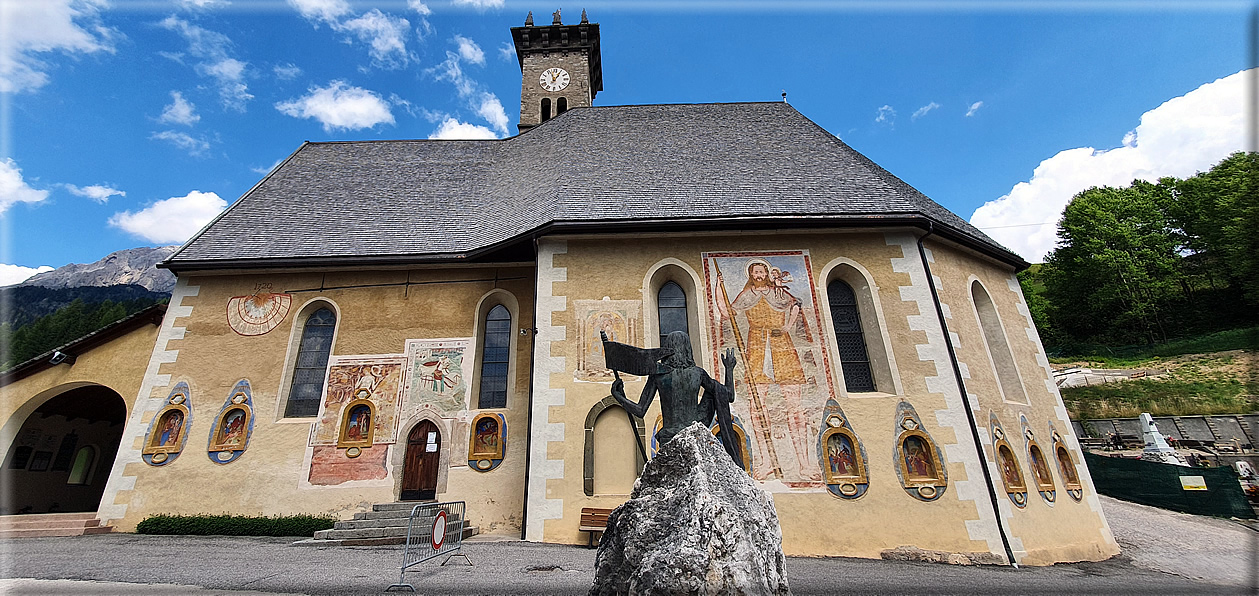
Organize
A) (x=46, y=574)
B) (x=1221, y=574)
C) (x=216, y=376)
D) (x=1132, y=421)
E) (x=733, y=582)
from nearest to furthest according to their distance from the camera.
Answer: (x=733, y=582)
(x=46, y=574)
(x=1221, y=574)
(x=216, y=376)
(x=1132, y=421)

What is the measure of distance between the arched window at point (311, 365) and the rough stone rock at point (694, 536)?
8.71m

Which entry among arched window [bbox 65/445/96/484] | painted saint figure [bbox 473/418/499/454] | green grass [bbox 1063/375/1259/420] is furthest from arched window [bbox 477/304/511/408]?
green grass [bbox 1063/375/1259/420]

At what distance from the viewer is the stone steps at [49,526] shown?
805 centimetres

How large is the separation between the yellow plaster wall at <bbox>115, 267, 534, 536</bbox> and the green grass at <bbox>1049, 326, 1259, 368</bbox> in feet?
94.5

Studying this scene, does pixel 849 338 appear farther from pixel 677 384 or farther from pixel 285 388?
pixel 285 388

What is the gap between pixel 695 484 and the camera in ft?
8.48

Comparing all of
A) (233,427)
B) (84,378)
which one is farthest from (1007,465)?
(84,378)

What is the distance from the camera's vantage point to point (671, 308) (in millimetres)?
8875

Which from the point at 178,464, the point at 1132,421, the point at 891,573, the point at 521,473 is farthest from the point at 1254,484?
the point at 178,464

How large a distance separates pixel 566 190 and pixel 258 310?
20.9 feet

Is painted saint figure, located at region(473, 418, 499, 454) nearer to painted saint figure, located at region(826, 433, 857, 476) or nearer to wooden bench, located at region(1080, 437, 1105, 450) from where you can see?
painted saint figure, located at region(826, 433, 857, 476)

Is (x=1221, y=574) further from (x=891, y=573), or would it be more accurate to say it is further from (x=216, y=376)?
(x=216, y=376)

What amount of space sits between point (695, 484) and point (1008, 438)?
7.73 metres

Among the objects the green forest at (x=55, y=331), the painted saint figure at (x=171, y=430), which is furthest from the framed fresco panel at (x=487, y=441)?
the green forest at (x=55, y=331)
